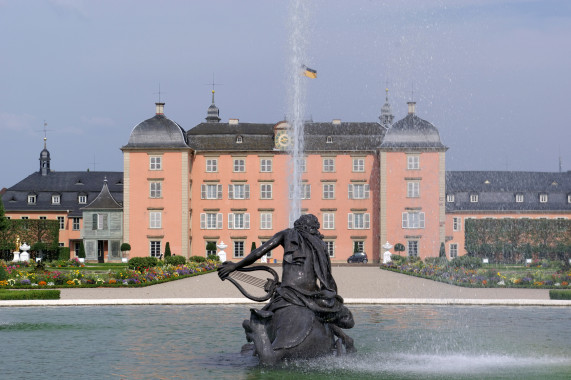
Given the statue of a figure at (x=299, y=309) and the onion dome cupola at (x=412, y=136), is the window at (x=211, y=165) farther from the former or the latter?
the statue of a figure at (x=299, y=309)

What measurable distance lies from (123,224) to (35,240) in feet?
26.1

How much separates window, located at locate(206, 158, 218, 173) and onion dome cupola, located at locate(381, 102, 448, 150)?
1168 centimetres

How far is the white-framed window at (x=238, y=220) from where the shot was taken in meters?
54.7

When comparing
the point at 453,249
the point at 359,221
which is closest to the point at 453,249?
the point at 453,249

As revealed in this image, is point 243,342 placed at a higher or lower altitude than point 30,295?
lower

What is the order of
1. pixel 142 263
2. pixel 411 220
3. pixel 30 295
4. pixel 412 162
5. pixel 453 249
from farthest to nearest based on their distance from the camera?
Result: pixel 453 249, pixel 412 162, pixel 411 220, pixel 142 263, pixel 30 295

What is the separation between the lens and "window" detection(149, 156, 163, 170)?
53.7 metres

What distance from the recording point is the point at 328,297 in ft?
32.8

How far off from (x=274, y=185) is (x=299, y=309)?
45.0 meters

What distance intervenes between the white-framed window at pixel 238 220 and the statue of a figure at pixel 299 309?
44.4m

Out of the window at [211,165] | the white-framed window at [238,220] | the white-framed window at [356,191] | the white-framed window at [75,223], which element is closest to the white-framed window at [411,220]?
the white-framed window at [356,191]

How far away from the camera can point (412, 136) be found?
53.8 metres

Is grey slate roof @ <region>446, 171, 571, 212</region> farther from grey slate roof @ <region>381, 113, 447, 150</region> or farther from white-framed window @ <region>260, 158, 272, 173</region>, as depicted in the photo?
white-framed window @ <region>260, 158, 272, 173</region>

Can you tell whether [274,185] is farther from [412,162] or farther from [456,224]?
[456,224]
